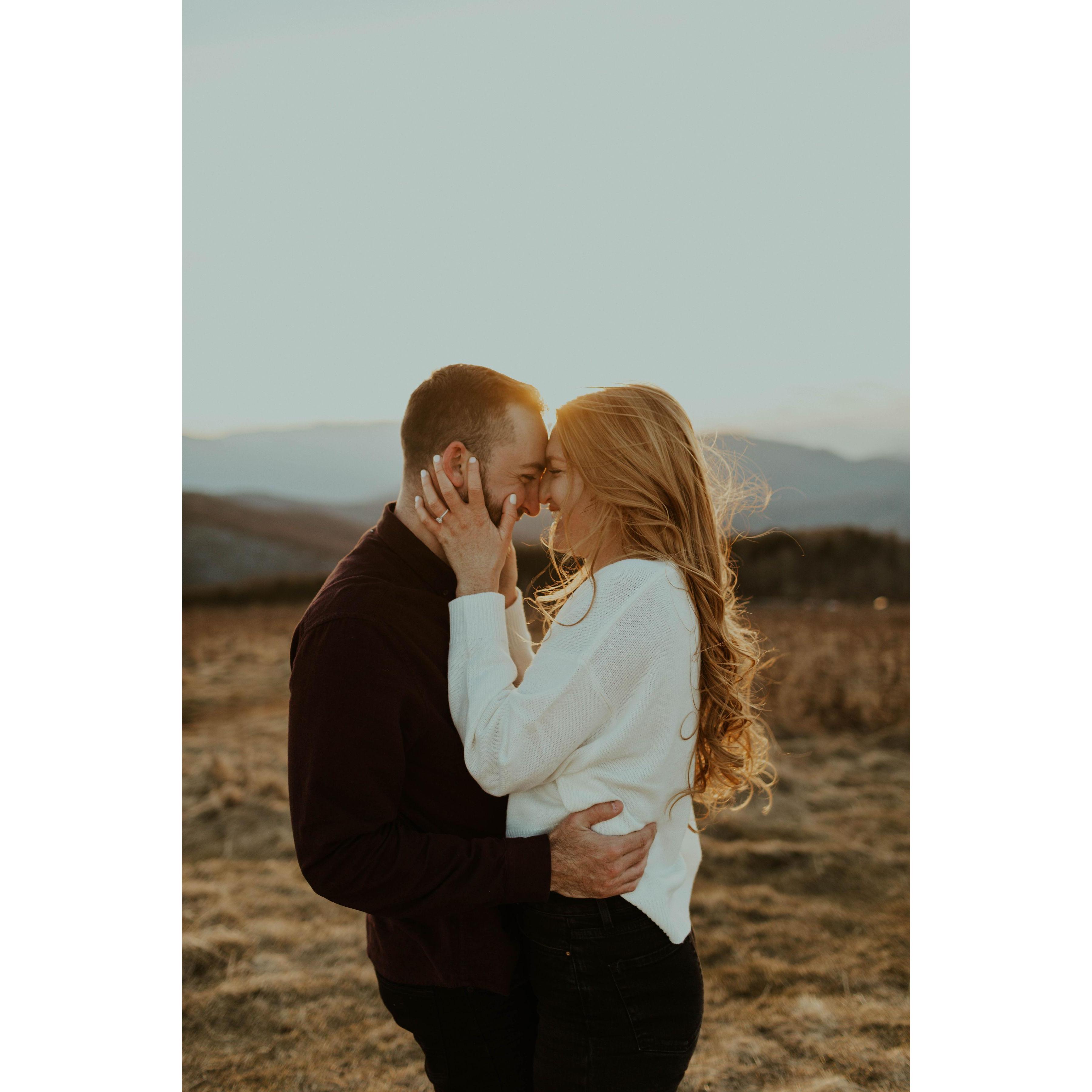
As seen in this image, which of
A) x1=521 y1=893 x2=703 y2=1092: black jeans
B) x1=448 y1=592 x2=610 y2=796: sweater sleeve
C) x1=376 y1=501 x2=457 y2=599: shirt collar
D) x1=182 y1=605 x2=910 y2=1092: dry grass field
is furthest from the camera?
x1=182 y1=605 x2=910 y2=1092: dry grass field

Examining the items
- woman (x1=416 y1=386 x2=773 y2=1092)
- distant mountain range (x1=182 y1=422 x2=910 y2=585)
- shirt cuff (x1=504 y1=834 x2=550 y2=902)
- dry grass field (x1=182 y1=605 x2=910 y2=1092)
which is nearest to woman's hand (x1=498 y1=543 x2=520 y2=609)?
woman (x1=416 y1=386 x2=773 y2=1092)

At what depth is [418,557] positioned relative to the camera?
1.78 metres

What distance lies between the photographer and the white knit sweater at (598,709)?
1.49 metres

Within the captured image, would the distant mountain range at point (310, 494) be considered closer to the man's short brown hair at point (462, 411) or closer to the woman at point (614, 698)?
the man's short brown hair at point (462, 411)

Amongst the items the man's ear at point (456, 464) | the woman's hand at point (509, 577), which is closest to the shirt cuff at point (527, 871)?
the woman's hand at point (509, 577)

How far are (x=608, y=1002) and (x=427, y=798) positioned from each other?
1.77 feet

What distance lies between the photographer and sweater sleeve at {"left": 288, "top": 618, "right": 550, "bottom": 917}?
1.50m

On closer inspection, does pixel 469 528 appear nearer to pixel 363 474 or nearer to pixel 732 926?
pixel 732 926

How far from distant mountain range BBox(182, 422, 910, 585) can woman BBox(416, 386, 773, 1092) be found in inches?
295

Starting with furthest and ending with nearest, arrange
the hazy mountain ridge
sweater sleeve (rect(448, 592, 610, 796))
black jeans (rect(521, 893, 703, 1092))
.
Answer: the hazy mountain ridge → black jeans (rect(521, 893, 703, 1092)) → sweater sleeve (rect(448, 592, 610, 796))

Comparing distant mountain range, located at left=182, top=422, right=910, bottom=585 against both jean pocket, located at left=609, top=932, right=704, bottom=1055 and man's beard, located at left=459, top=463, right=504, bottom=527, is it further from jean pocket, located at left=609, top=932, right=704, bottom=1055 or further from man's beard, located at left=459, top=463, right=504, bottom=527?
jean pocket, located at left=609, top=932, right=704, bottom=1055
